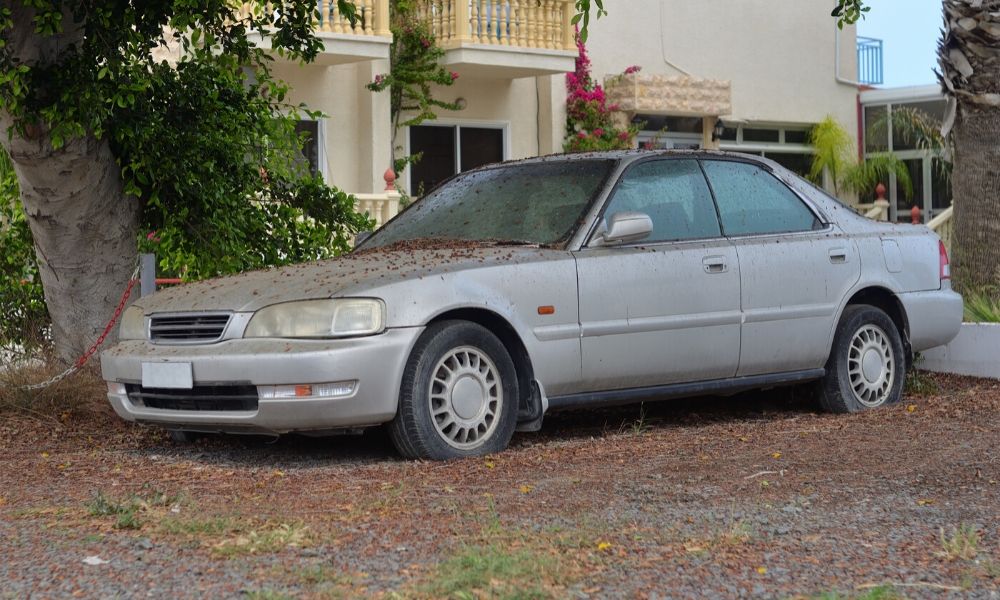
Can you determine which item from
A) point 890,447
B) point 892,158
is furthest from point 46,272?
point 892,158

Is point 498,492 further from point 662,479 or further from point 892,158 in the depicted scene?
point 892,158

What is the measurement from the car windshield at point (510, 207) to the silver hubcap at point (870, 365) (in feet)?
6.46

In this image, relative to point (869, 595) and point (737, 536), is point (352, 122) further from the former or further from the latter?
point (869, 595)

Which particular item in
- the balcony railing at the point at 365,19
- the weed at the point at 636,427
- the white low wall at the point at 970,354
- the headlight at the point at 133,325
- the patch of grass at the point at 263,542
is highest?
the balcony railing at the point at 365,19

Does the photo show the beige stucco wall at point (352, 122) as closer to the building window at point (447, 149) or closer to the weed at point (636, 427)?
the building window at point (447, 149)

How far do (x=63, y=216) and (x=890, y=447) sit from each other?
503 cm

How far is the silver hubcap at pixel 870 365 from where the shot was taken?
348 inches

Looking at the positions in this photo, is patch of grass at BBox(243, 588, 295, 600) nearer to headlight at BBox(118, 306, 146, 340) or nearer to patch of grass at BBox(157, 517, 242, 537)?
patch of grass at BBox(157, 517, 242, 537)

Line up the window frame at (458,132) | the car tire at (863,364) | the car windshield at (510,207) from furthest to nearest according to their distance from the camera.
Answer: the window frame at (458,132)
the car tire at (863,364)
the car windshield at (510,207)

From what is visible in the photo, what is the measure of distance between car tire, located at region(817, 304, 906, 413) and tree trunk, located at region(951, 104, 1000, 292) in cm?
372

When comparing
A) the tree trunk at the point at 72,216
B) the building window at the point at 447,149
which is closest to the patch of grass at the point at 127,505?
the tree trunk at the point at 72,216

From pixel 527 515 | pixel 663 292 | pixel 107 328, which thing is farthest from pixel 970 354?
pixel 527 515

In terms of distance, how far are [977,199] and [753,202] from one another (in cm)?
475

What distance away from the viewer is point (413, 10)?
23.6m
